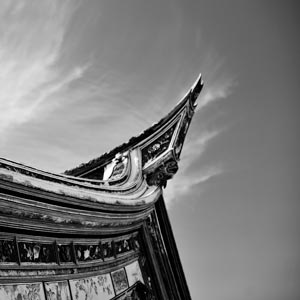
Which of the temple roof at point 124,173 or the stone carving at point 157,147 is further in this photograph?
the stone carving at point 157,147

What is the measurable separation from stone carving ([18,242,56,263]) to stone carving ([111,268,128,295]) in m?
1.52

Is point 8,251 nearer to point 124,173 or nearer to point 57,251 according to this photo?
point 57,251

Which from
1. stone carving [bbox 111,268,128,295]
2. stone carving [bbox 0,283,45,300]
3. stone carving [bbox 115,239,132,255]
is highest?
stone carving [bbox 115,239,132,255]

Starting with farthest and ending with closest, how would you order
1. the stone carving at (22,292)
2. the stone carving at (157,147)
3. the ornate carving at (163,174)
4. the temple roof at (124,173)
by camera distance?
the stone carving at (157,147)
the ornate carving at (163,174)
the temple roof at (124,173)
the stone carving at (22,292)

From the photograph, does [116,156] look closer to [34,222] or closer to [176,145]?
[176,145]

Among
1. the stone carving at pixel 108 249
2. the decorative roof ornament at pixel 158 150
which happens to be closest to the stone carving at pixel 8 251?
the stone carving at pixel 108 249

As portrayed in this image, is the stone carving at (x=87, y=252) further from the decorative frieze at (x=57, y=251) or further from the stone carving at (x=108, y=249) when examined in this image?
the stone carving at (x=108, y=249)

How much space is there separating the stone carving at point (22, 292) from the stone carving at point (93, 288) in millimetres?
588

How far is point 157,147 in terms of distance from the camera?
8297mm

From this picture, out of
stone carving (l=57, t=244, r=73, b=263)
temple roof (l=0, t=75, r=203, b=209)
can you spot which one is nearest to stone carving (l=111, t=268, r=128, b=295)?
temple roof (l=0, t=75, r=203, b=209)

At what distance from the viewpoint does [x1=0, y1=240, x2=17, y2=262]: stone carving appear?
342cm

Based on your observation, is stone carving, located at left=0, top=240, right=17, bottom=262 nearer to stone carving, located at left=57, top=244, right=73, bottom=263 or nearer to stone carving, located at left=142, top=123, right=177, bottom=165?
stone carving, located at left=57, top=244, right=73, bottom=263

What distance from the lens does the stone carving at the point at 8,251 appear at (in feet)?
11.2

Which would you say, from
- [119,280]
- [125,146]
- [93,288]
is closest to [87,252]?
[93,288]
